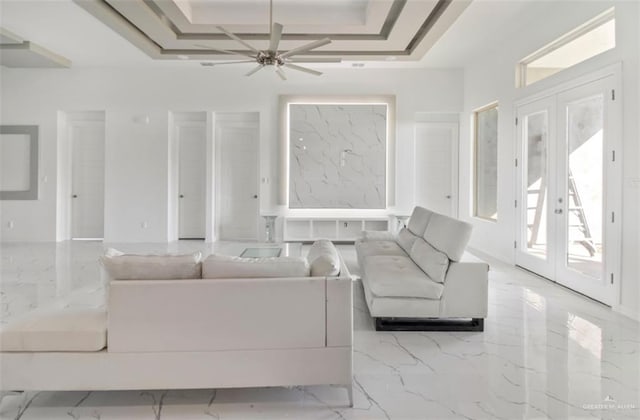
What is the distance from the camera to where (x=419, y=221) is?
4246 mm

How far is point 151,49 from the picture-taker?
5535mm

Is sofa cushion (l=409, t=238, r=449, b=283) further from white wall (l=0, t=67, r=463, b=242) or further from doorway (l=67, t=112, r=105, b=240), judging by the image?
doorway (l=67, t=112, r=105, b=240)

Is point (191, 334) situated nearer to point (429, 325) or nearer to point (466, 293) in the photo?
point (429, 325)

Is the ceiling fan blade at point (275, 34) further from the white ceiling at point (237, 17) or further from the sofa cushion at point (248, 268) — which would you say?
the sofa cushion at point (248, 268)

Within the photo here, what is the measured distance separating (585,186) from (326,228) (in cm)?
421

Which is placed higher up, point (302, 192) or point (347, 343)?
point (302, 192)

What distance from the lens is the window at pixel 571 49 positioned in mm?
3662

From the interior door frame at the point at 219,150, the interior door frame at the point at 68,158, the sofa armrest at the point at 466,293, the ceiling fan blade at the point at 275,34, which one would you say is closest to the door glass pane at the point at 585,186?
the sofa armrest at the point at 466,293

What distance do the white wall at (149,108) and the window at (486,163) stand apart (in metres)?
0.68

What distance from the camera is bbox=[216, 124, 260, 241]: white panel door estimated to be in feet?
24.7

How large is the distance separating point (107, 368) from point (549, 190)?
15.4ft

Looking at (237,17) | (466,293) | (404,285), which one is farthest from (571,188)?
(237,17)

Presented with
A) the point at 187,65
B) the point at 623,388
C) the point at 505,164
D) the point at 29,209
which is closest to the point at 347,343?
the point at 623,388

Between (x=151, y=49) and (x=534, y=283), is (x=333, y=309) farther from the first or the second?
(x=151, y=49)
